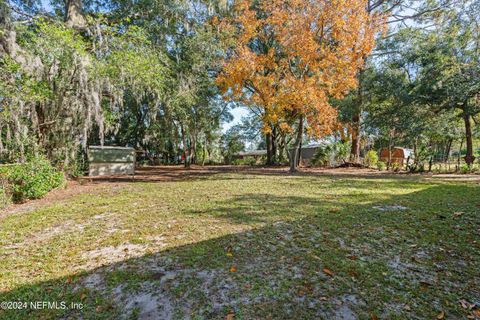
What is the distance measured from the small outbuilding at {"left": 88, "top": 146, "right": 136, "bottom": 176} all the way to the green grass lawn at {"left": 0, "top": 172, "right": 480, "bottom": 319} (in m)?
5.81

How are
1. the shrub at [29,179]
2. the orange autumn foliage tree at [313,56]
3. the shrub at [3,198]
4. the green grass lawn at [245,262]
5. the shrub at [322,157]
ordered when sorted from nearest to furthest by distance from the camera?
the green grass lawn at [245,262]
the shrub at [3,198]
the shrub at [29,179]
the orange autumn foliage tree at [313,56]
the shrub at [322,157]

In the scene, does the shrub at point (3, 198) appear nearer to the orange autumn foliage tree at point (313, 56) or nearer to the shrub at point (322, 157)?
the orange autumn foliage tree at point (313, 56)

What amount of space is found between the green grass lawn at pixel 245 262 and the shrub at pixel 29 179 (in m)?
1.52

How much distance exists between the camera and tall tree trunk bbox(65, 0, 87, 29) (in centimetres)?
895

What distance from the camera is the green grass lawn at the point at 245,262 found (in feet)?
6.15

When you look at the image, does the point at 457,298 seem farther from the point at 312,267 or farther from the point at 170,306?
the point at 170,306

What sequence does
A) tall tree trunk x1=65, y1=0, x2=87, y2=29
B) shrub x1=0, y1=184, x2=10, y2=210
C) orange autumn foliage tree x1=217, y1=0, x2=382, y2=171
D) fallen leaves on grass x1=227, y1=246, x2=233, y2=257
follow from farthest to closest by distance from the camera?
orange autumn foliage tree x1=217, y1=0, x2=382, y2=171 < tall tree trunk x1=65, y1=0, x2=87, y2=29 < shrub x1=0, y1=184, x2=10, y2=210 < fallen leaves on grass x1=227, y1=246, x2=233, y2=257

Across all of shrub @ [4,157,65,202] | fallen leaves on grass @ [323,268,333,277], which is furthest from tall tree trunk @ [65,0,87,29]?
fallen leaves on grass @ [323,268,333,277]

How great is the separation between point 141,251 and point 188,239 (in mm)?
567

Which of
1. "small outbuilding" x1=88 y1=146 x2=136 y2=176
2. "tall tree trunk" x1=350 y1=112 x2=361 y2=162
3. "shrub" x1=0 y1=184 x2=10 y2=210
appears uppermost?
"tall tree trunk" x1=350 y1=112 x2=361 y2=162

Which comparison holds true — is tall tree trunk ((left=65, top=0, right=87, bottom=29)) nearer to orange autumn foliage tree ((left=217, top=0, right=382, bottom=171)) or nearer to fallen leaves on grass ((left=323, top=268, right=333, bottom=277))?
orange autumn foliage tree ((left=217, top=0, right=382, bottom=171))

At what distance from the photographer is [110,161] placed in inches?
406

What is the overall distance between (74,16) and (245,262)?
445 inches

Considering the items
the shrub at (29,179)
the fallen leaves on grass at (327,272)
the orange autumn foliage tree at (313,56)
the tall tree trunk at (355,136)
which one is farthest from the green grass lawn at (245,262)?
the tall tree trunk at (355,136)
